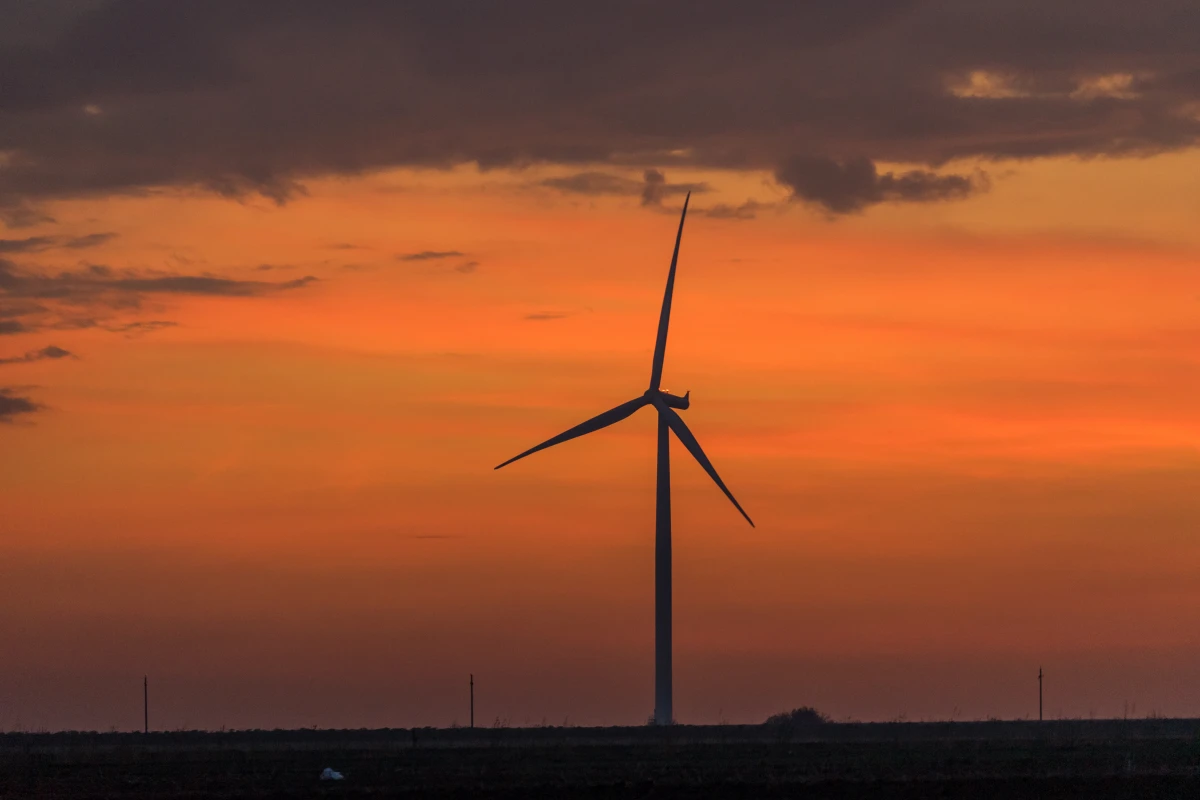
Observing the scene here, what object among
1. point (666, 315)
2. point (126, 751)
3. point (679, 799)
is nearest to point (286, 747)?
point (126, 751)

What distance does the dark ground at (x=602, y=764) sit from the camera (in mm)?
65250

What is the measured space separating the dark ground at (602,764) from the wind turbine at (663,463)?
3.97 m

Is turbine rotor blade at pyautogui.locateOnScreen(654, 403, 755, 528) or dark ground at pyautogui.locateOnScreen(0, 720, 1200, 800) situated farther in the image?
turbine rotor blade at pyautogui.locateOnScreen(654, 403, 755, 528)

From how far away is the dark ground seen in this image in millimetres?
65250

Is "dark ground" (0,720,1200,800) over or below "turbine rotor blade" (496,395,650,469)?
below

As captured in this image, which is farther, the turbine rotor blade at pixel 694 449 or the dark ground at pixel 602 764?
the turbine rotor blade at pixel 694 449

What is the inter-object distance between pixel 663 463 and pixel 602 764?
31711 millimetres

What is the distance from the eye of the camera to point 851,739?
95.6m

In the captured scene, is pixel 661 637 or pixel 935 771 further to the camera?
pixel 661 637

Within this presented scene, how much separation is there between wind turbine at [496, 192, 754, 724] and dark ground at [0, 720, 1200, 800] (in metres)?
3.97

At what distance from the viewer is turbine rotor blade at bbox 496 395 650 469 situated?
348 feet

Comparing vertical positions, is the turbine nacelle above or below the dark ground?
above

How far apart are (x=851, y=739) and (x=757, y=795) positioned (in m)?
32.9

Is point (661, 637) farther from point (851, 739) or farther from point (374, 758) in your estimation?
point (374, 758)
